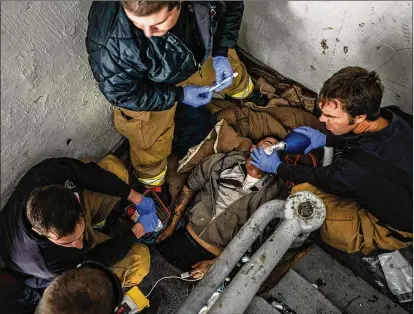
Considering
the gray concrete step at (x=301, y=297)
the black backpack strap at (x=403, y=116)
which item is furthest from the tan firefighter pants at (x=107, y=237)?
the black backpack strap at (x=403, y=116)

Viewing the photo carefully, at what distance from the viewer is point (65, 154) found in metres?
3.09

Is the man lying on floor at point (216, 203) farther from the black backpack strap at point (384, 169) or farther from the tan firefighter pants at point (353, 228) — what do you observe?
the black backpack strap at point (384, 169)

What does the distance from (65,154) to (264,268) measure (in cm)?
163

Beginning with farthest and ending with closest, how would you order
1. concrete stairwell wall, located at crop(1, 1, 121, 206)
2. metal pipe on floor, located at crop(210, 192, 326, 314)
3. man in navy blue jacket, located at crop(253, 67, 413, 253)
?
man in navy blue jacket, located at crop(253, 67, 413, 253) < concrete stairwell wall, located at crop(1, 1, 121, 206) < metal pipe on floor, located at crop(210, 192, 326, 314)

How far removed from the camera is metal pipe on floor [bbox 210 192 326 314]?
189cm

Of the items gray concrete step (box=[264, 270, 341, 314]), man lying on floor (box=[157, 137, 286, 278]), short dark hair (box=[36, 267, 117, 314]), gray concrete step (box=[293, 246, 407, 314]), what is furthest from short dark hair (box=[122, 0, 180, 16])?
gray concrete step (box=[293, 246, 407, 314])

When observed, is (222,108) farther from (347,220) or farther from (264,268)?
(264,268)

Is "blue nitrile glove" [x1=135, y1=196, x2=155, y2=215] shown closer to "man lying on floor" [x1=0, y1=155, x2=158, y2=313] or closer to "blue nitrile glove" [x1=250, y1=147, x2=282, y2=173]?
"man lying on floor" [x1=0, y1=155, x2=158, y2=313]

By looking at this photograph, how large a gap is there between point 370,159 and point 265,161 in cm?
71

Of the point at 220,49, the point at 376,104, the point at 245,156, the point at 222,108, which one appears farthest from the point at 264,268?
the point at 222,108

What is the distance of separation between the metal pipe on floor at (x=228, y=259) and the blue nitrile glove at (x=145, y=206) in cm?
120

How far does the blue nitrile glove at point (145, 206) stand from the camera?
3277 millimetres

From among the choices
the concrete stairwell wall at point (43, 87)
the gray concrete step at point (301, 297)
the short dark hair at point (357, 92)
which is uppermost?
the concrete stairwell wall at point (43, 87)

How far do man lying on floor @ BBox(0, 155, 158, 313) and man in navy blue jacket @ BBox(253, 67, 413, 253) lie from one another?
1.17 meters
